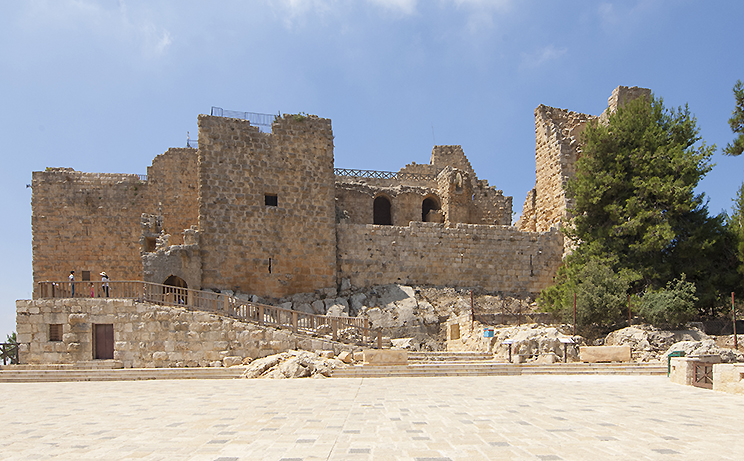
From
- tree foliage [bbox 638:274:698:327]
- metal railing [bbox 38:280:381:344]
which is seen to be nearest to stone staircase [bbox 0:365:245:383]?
metal railing [bbox 38:280:381:344]

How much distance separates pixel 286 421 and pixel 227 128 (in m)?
13.2

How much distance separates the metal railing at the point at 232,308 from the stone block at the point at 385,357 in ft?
4.56

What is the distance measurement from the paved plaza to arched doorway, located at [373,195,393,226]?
670 inches

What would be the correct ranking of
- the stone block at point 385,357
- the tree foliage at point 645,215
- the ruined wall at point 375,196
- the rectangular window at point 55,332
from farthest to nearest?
1. the ruined wall at point 375,196
2. the tree foliage at point 645,215
3. the rectangular window at point 55,332
4. the stone block at point 385,357

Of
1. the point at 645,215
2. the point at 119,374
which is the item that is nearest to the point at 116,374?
the point at 119,374

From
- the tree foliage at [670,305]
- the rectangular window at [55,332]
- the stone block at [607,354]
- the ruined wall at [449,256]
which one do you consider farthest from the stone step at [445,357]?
the rectangular window at [55,332]

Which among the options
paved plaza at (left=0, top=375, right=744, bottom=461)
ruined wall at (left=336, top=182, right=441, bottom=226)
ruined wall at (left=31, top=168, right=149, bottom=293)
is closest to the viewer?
paved plaza at (left=0, top=375, right=744, bottom=461)

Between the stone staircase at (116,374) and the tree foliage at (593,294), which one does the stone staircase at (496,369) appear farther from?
the stone staircase at (116,374)

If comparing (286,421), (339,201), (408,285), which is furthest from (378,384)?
(339,201)

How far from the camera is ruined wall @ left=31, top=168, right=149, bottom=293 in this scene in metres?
19.0

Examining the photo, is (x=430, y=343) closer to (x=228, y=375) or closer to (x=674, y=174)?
(x=228, y=375)

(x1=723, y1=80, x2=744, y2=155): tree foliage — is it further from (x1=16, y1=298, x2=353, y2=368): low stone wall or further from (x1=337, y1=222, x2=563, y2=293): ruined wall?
(x1=16, y1=298, x2=353, y2=368): low stone wall

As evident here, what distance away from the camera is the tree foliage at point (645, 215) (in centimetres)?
1504

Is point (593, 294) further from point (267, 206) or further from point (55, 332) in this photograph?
point (55, 332)
